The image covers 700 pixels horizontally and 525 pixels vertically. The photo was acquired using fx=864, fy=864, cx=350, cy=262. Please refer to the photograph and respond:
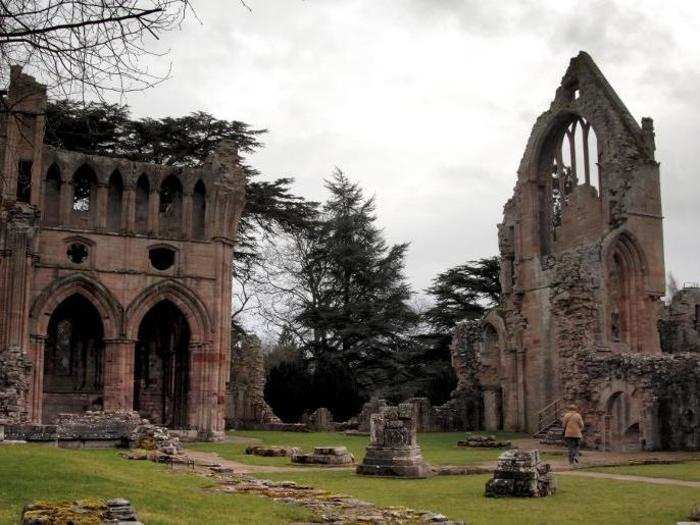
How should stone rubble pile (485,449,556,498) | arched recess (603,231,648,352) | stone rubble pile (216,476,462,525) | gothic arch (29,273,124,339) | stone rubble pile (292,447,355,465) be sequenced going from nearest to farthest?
stone rubble pile (216,476,462,525) < stone rubble pile (485,449,556,498) < stone rubble pile (292,447,355,465) < gothic arch (29,273,124,339) < arched recess (603,231,648,352)

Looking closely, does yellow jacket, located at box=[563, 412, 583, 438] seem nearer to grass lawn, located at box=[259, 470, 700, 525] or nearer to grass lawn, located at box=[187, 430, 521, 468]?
grass lawn, located at box=[187, 430, 521, 468]

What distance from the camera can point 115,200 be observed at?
29.2 m

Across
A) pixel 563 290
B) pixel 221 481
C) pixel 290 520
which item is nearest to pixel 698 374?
pixel 563 290

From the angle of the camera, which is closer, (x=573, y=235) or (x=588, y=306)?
(x=588, y=306)

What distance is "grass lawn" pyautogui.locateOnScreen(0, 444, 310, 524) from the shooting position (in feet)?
28.8

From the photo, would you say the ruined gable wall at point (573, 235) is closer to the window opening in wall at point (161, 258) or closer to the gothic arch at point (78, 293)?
the window opening in wall at point (161, 258)

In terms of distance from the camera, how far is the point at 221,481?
1276cm

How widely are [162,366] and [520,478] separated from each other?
21074 mm

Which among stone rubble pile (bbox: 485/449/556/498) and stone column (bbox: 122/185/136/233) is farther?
stone column (bbox: 122/185/136/233)

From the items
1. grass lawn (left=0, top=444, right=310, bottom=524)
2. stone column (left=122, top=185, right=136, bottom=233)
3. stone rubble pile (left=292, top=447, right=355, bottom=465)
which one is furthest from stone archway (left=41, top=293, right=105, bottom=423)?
grass lawn (left=0, top=444, right=310, bottom=524)

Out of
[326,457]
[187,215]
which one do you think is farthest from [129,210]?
[326,457]

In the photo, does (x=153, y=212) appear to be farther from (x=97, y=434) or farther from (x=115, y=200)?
(x=97, y=434)

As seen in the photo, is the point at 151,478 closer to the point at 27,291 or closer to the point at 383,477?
the point at 383,477

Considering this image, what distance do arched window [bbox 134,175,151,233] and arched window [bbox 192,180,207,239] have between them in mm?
1590
